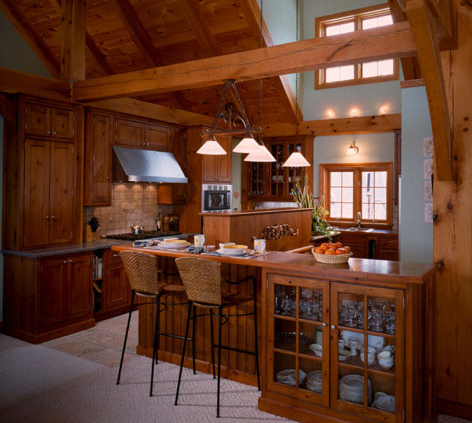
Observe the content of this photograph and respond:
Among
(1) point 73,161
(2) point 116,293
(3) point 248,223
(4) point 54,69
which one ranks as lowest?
(2) point 116,293

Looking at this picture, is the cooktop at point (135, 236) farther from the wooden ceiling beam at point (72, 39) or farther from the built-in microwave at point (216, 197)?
the wooden ceiling beam at point (72, 39)

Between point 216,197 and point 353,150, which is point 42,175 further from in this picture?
point 353,150

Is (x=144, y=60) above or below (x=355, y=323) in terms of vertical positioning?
above

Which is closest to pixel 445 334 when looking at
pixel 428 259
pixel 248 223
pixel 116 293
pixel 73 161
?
pixel 428 259

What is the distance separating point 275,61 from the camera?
347cm

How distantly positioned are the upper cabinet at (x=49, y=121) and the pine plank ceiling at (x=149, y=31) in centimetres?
188

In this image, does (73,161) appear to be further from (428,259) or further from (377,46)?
(428,259)

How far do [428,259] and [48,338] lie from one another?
395cm

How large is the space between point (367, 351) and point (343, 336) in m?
0.18

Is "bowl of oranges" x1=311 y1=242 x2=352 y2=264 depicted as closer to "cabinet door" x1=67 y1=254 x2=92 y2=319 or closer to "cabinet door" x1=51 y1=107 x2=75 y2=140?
"cabinet door" x1=67 y1=254 x2=92 y2=319

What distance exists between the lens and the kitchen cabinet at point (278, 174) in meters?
8.25

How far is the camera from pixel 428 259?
3600mm

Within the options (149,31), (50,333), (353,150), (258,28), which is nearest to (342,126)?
(353,150)

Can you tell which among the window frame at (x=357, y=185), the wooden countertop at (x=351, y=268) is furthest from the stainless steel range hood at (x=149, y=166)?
the window frame at (x=357, y=185)
